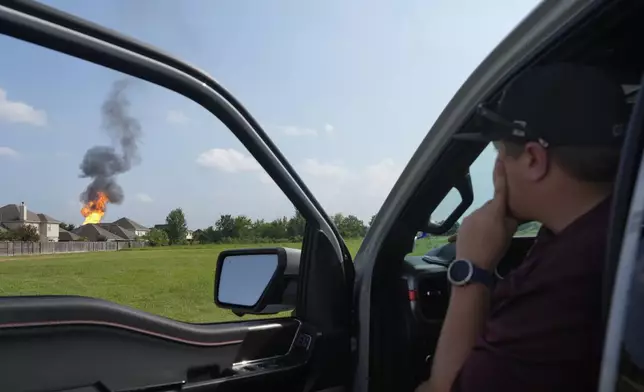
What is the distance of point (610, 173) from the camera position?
5.37ft

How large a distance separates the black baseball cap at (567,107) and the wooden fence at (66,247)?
11.9 meters

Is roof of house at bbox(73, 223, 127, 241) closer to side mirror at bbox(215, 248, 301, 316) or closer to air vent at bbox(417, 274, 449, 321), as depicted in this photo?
side mirror at bbox(215, 248, 301, 316)

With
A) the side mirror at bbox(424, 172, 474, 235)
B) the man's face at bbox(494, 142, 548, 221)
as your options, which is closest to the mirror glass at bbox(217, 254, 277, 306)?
the side mirror at bbox(424, 172, 474, 235)

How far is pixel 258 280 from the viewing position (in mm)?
2684

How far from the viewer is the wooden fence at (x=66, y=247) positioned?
12284mm

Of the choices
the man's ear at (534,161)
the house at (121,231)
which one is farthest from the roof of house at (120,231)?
the man's ear at (534,161)

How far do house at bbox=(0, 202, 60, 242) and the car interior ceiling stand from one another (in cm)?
923

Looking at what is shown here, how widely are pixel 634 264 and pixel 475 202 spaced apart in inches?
42.6

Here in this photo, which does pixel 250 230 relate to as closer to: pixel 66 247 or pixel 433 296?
pixel 433 296

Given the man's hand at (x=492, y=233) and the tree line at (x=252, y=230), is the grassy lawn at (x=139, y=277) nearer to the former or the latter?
the tree line at (x=252, y=230)

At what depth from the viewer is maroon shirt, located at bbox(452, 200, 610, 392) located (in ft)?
4.93

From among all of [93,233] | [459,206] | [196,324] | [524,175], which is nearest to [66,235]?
[93,233]

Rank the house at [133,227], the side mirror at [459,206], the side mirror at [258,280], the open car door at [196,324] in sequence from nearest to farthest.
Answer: the open car door at [196,324], the side mirror at [459,206], the side mirror at [258,280], the house at [133,227]

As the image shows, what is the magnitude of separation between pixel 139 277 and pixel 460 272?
10.9m
